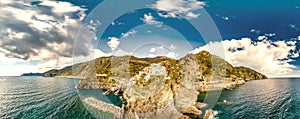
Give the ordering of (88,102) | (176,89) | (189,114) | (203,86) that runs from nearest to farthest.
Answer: (189,114), (176,89), (88,102), (203,86)

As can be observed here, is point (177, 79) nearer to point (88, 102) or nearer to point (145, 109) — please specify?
point (145, 109)

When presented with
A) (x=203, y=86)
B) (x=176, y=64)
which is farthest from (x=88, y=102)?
(x=203, y=86)

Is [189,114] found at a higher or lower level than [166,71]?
lower

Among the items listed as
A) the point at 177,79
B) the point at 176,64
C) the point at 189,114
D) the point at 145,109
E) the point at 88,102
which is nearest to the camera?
the point at 145,109

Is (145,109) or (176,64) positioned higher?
(176,64)

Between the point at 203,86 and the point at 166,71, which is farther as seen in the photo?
the point at 203,86

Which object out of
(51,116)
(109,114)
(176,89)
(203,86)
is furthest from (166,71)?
(203,86)

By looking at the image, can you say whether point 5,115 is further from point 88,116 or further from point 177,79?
point 177,79

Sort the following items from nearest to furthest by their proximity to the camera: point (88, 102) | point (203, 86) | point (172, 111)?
1. point (172, 111)
2. point (88, 102)
3. point (203, 86)

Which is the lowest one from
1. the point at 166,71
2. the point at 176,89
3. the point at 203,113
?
the point at 203,113
